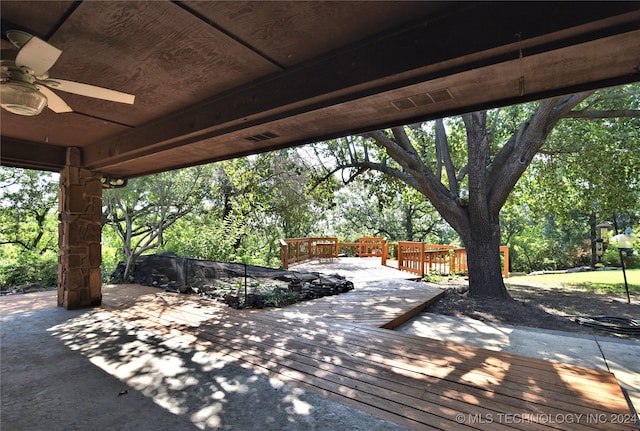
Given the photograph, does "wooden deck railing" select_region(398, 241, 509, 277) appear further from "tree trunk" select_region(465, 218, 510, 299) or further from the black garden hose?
the black garden hose

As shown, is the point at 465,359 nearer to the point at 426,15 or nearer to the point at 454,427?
the point at 454,427

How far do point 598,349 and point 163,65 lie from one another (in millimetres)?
4949

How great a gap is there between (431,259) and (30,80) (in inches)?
338

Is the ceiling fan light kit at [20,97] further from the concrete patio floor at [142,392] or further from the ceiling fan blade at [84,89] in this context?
the concrete patio floor at [142,392]

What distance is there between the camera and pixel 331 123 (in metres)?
2.84

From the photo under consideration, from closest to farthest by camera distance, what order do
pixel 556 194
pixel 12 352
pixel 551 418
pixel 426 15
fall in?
1. pixel 426 15
2. pixel 551 418
3. pixel 12 352
4. pixel 556 194

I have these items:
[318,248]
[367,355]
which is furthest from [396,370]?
[318,248]

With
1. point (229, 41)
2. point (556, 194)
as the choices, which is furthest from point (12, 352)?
point (556, 194)

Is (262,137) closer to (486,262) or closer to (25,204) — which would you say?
(486,262)

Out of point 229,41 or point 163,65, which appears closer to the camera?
point 229,41

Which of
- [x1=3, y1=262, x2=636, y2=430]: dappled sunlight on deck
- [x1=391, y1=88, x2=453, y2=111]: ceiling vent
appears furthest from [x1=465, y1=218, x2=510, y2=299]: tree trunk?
[x1=391, y1=88, x2=453, y2=111]: ceiling vent

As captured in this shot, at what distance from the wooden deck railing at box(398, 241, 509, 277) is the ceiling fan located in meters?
7.86

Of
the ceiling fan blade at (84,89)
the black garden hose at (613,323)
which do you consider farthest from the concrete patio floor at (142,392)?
the black garden hose at (613,323)

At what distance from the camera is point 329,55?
7.34 ft
